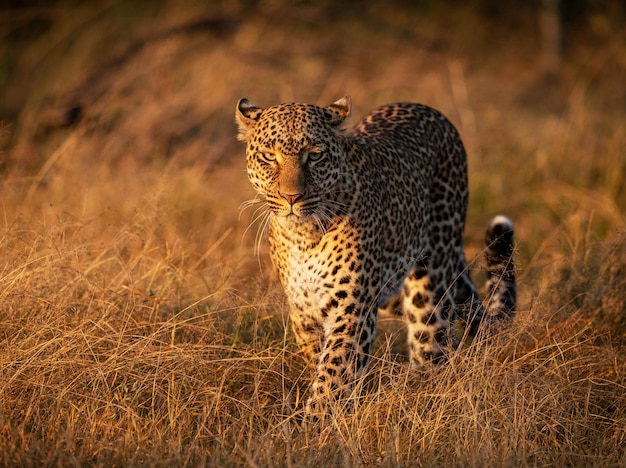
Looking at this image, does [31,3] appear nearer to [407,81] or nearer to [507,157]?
[407,81]

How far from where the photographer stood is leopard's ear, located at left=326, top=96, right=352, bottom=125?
5918 millimetres

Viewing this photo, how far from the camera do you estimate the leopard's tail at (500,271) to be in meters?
6.26

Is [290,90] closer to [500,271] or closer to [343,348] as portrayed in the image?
[500,271]

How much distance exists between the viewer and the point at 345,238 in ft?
19.1

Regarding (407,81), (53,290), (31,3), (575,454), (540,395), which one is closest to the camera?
(575,454)

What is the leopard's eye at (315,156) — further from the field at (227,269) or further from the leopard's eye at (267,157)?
the field at (227,269)

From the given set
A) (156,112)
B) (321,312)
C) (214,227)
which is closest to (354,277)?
(321,312)

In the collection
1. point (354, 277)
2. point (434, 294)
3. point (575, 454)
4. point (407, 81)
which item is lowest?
point (407, 81)

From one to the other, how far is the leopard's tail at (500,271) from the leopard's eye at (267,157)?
1436 mm

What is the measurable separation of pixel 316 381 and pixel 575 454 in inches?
54.4

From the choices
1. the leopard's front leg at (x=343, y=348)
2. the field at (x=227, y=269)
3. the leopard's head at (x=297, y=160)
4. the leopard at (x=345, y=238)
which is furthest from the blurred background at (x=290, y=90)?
the leopard's front leg at (x=343, y=348)

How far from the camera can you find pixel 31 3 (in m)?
17.1

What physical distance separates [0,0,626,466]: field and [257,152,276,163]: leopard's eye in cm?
70

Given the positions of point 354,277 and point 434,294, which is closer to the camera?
point 354,277
